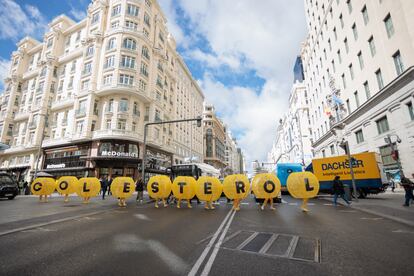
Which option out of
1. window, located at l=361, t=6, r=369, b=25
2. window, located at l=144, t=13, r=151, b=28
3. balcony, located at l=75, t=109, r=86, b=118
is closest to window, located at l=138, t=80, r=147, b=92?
balcony, located at l=75, t=109, r=86, b=118

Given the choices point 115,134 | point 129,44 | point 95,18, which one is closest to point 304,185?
point 115,134

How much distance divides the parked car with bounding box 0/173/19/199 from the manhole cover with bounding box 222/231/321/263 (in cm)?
2068

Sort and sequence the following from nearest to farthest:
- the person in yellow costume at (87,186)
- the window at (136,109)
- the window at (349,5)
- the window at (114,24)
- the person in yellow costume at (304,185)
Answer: the person in yellow costume at (304,185)
the person in yellow costume at (87,186)
the window at (349,5)
the window at (136,109)
the window at (114,24)

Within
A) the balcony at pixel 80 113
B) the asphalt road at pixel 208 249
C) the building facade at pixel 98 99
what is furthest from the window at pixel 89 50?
the asphalt road at pixel 208 249

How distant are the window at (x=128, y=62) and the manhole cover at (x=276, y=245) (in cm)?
3480

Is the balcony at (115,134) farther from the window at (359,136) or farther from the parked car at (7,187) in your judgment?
the window at (359,136)

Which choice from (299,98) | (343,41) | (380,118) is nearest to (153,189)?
(380,118)

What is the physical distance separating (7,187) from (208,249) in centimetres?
2098

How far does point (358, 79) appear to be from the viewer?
2606cm

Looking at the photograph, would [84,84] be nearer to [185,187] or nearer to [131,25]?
[131,25]

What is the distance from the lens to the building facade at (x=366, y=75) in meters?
18.5

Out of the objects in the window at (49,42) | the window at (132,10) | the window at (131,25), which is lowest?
the window at (131,25)

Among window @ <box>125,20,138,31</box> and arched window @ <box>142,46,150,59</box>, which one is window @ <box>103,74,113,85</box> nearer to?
arched window @ <box>142,46,150,59</box>

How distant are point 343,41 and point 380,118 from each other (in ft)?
45.6
